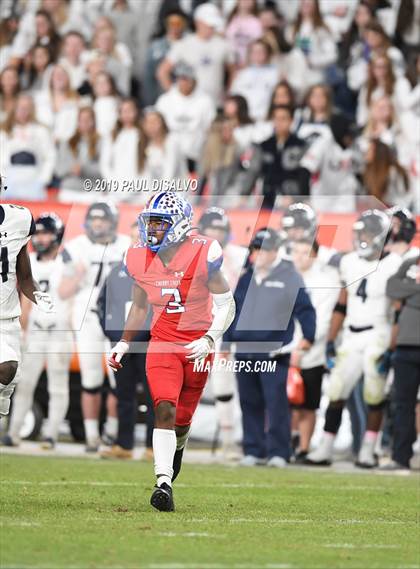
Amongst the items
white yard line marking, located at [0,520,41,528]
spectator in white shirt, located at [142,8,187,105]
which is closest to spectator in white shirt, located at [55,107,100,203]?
spectator in white shirt, located at [142,8,187,105]

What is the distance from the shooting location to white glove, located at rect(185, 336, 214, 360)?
27.5ft

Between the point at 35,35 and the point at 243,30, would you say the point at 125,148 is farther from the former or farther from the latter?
the point at 35,35

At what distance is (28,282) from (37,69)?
32.2ft

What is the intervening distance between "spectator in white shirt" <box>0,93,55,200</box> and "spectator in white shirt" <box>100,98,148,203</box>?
0.71m

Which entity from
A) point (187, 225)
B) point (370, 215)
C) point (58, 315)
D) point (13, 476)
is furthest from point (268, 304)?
point (187, 225)

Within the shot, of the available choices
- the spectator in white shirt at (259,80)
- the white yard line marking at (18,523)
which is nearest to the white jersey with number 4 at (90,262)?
the spectator in white shirt at (259,80)

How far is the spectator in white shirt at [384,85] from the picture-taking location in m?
16.0

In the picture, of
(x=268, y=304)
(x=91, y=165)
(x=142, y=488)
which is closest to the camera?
(x=142, y=488)

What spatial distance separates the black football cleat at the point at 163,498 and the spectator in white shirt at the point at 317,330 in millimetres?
4844

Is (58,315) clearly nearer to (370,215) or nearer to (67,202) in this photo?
(67,202)

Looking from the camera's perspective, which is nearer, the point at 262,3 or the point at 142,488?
the point at 142,488

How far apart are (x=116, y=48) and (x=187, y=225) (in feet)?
32.8

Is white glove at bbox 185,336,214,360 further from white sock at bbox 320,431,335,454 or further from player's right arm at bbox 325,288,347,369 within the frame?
player's right arm at bbox 325,288,347,369

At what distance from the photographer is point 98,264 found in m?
13.6
